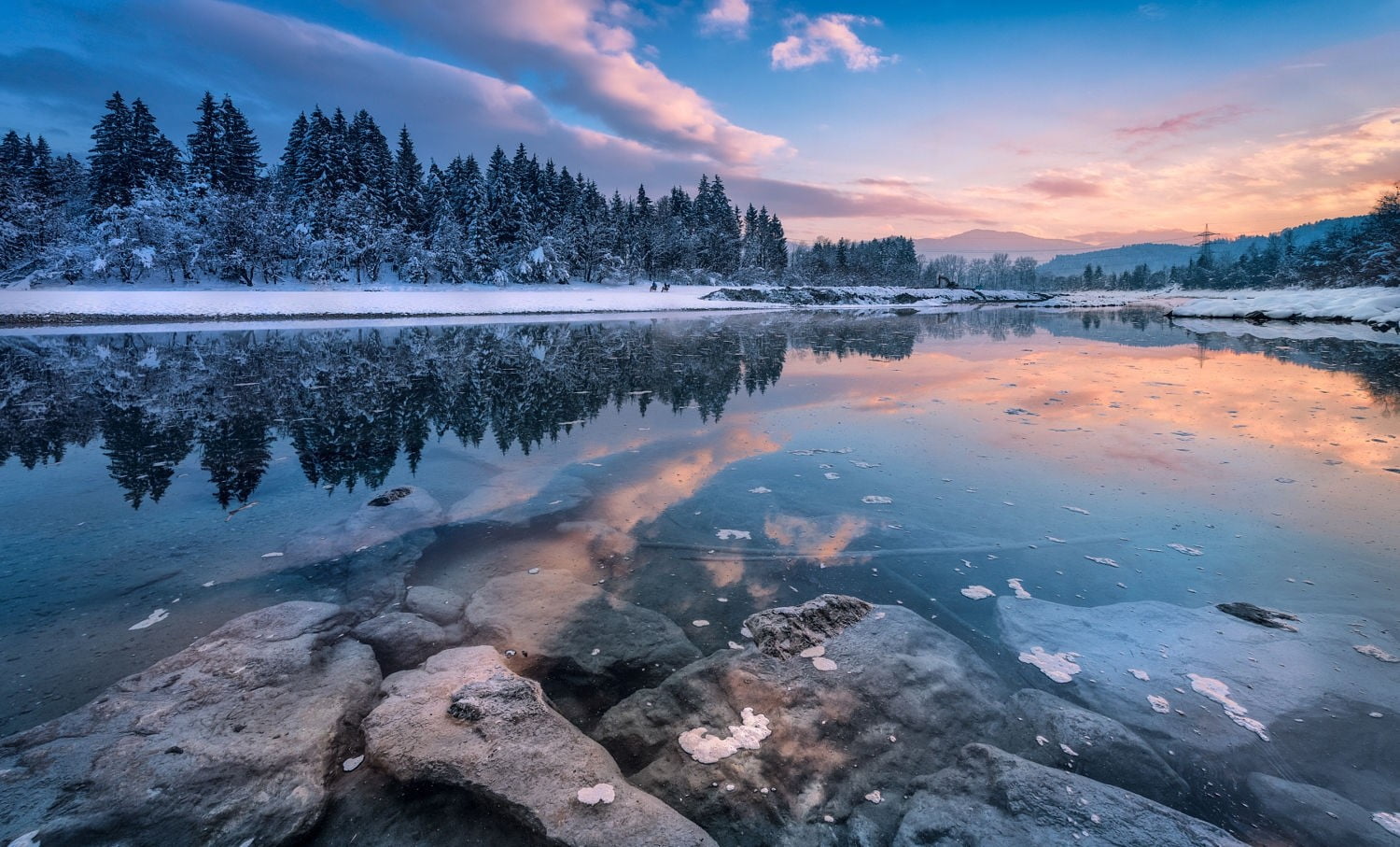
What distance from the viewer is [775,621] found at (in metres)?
3.97

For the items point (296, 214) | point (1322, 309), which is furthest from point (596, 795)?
point (296, 214)

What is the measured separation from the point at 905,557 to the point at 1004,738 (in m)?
2.16

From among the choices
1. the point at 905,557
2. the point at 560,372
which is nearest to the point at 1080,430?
the point at 905,557

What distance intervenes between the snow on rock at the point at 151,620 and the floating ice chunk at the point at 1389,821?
1724 millimetres

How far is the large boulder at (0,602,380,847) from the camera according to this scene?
2379 millimetres

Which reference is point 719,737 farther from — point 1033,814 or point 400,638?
point 400,638

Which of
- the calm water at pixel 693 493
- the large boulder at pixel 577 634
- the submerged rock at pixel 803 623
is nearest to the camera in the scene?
the large boulder at pixel 577 634

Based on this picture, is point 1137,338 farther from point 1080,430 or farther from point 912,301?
point 912,301

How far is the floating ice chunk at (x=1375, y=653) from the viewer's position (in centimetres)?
364

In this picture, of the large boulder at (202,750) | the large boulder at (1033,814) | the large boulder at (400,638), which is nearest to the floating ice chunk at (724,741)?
the large boulder at (1033,814)

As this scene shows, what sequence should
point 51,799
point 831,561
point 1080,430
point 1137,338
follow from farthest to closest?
1. point 1137,338
2. point 1080,430
3. point 831,561
4. point 51,799

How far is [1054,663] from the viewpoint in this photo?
3.68 m

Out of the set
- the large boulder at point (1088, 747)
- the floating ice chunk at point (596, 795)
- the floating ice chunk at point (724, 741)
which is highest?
the floating ice chunk at point (596, 795)

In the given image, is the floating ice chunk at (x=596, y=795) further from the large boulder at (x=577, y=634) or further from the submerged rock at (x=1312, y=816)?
the submerged rock at (x=1312, y=816)
